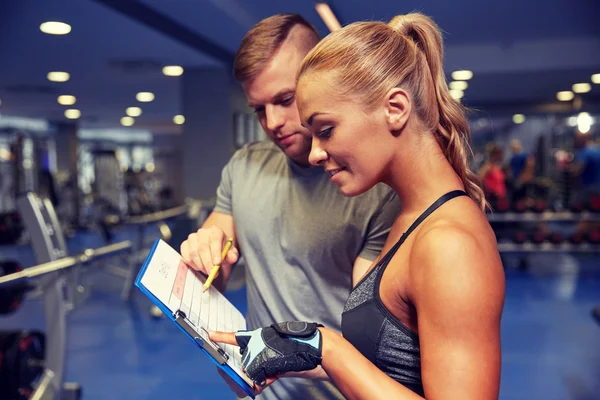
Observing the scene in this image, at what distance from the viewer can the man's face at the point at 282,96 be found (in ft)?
4.16

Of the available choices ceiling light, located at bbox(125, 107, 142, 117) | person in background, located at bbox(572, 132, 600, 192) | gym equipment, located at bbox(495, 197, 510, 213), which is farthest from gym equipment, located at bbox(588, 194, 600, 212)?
ceiling light, located at bbox(125, 107, 142, 117)

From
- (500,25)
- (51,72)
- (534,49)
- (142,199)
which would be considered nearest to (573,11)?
(500,25)

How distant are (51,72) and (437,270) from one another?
8153mm

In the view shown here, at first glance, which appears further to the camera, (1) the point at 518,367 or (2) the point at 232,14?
(2) the point at 232,14

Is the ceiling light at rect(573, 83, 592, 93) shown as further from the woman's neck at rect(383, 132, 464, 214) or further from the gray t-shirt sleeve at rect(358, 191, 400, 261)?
the woman's neck at rect(383, 132, 464, 214)

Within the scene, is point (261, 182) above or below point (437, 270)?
above

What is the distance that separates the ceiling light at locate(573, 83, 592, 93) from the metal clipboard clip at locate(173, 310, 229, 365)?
34.2 feet

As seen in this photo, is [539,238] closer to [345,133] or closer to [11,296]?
[11,296]

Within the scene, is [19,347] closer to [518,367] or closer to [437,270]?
[437,270]

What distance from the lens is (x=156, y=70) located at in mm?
7758

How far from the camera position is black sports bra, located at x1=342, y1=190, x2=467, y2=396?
3.11ft

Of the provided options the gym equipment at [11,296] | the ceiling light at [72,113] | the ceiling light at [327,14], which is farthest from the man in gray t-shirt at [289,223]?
the ceiling light at [72,113]

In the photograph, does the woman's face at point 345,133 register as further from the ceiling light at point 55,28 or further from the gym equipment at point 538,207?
the gym equipment at point 538,207

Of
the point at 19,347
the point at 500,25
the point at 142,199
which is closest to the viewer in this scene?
the point at 19,347
